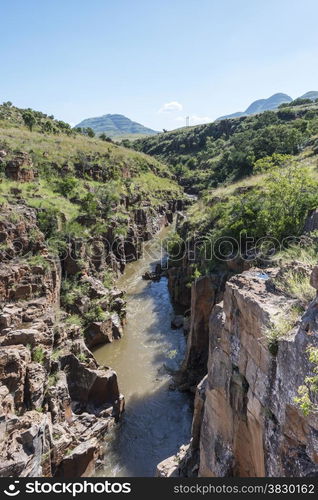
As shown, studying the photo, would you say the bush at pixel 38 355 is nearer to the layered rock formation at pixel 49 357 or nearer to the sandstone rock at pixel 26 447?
the layered rock formation at pixel 49 357

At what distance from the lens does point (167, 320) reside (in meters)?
24.4

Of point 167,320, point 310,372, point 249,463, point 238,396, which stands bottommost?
point 167,320

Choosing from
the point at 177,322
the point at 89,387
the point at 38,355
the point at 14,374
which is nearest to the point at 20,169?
the point at 177,322

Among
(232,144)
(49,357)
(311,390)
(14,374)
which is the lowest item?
(49,357)

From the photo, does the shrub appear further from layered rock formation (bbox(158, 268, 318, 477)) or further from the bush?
the bush

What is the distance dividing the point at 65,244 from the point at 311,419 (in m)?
20.1

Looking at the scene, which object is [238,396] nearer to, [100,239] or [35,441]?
[35,441]

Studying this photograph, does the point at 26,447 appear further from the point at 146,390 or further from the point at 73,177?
the point at 73,177

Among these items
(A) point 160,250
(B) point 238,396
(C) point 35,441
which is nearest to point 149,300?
(A) point 160,250

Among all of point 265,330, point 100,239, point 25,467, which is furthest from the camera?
point 100,239

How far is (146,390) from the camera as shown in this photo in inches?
707

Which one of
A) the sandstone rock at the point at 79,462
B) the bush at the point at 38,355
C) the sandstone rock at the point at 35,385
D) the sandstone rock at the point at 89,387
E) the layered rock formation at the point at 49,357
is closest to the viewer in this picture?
the layered rock formation at the point at 49,357

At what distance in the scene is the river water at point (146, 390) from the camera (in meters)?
14.3

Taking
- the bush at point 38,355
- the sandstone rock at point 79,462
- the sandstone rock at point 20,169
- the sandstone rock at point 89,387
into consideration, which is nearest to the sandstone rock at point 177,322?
the sandstone rock at point 89,387
